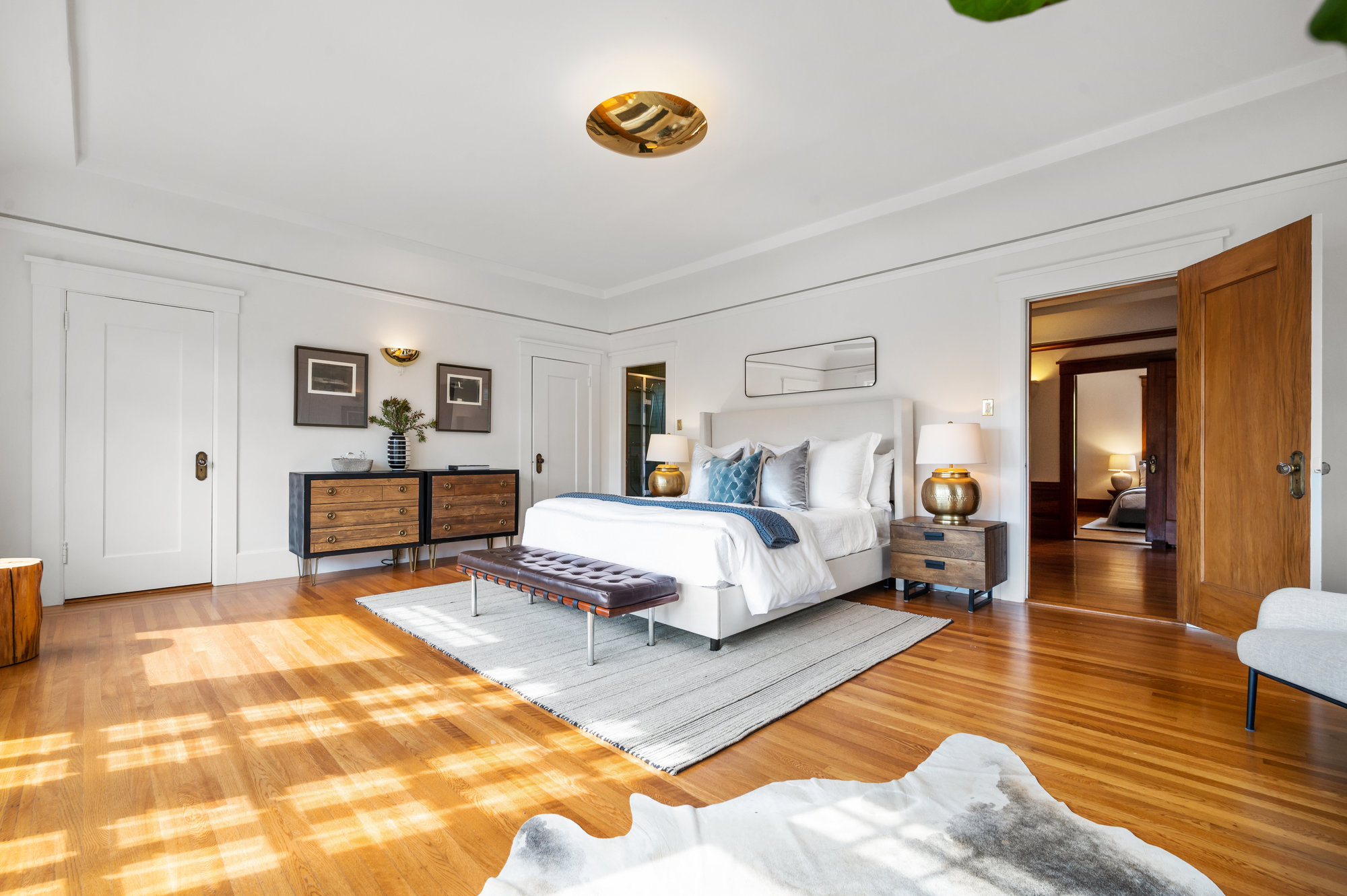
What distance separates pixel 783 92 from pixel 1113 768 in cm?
308

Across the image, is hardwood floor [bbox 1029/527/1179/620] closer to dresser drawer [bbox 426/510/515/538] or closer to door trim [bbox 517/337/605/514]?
dresser drawer [bbox 426/510/515/538]

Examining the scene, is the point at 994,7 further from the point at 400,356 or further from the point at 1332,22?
the point at 400,356

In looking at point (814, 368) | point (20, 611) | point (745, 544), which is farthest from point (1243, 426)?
point (20, 611)

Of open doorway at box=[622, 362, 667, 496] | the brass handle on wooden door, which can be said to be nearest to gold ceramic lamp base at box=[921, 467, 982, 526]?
the brass handle on wooden door

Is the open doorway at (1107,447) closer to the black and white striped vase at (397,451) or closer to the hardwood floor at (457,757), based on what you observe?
the hardwood floor at (457,757)

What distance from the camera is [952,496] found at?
4164 mm

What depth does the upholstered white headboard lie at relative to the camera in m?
4.69

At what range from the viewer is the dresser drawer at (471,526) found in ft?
17.7

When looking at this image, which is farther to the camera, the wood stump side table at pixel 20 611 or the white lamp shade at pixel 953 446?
the white lamp shade at pixel 953 446

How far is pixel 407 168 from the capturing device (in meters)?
3.92

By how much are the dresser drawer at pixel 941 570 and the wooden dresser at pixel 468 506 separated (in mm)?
3406

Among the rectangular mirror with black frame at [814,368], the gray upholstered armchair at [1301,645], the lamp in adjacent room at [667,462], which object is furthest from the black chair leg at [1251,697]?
the lamp in adjacent room at [667,462]

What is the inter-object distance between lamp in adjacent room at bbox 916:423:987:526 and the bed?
432 millimetres

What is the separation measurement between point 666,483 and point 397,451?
7.71ft
